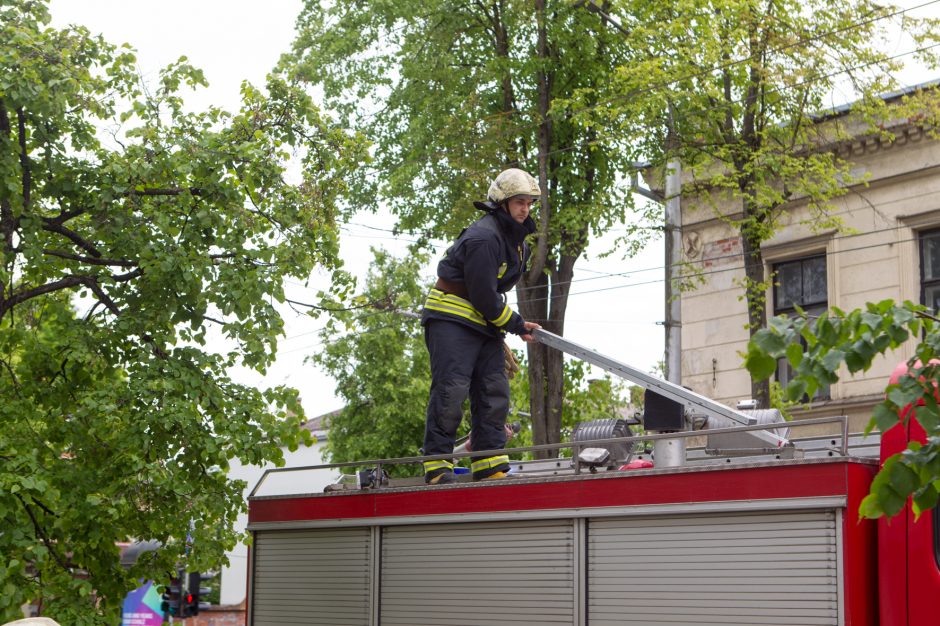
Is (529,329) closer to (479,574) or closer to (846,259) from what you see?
(479,574)

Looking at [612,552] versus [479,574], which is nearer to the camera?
[612,552]

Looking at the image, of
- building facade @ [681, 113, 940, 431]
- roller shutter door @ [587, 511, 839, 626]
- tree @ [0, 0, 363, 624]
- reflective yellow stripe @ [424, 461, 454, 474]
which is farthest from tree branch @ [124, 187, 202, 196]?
building facade @ [681, 113, 940, 431]

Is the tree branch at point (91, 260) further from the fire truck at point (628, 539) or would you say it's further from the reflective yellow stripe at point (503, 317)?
the reflective yellow stripe at point (503, 317)

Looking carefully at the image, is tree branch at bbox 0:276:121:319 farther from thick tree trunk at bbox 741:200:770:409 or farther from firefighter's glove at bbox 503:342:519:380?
thick tree trunk at bbox 741:200:770:409

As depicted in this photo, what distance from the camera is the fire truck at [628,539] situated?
5723mm

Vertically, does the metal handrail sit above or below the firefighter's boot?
above

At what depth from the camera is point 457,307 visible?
8.02 metres

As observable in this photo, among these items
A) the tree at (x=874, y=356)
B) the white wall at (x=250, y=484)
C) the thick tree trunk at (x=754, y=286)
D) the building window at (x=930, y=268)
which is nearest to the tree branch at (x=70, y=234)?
the tree at (x=874, y=356)

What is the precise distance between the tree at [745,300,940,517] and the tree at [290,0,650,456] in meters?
13.6

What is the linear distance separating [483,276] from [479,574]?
1866 mm

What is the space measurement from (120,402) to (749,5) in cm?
1016

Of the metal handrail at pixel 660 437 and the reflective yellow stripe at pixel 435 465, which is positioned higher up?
the metal handrail at pixel 660 437

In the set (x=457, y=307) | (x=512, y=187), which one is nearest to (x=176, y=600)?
(x=457, y=307)

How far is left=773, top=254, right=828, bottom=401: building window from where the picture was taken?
804 inches
